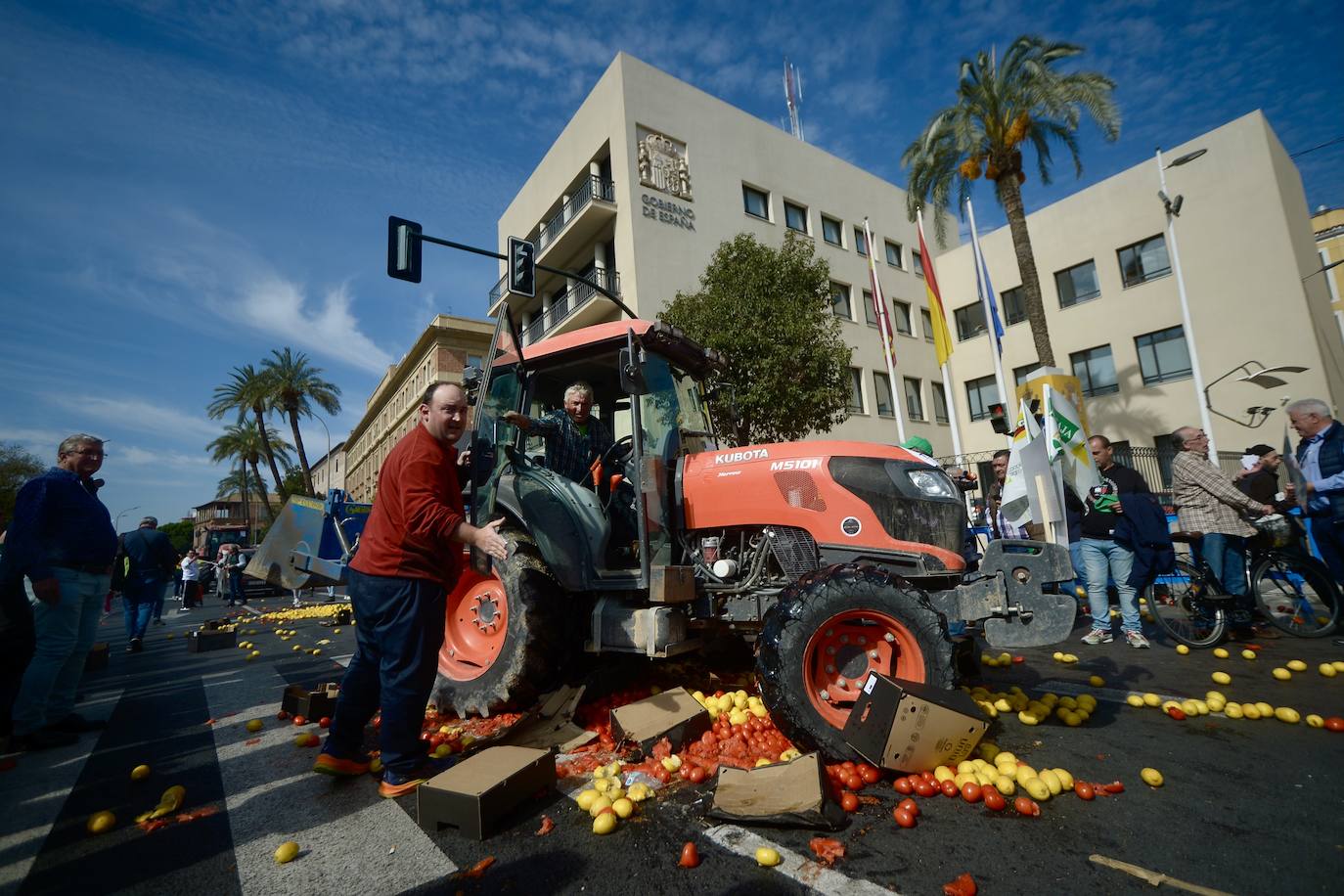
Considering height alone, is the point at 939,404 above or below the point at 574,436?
above

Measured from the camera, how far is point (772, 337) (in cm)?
1432

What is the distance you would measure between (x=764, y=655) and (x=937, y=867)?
1171mm

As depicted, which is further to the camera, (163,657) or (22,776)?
(163,657)

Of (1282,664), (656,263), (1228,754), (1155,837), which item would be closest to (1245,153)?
(656,263)

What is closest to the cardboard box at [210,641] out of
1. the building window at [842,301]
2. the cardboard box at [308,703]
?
the cardboard box at [308,703]

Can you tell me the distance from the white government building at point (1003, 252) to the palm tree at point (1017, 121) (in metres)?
6.32

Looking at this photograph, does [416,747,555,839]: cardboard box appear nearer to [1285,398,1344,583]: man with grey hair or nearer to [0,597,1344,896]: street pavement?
[0,597,1344,896]: street pavement

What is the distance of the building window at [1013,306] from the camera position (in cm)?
2448

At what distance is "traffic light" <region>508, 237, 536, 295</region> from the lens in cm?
509

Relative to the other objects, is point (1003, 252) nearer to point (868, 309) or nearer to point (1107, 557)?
point (868, 309)

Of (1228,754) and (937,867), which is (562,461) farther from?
(1228,754)

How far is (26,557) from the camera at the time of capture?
4020mm

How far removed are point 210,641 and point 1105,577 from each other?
11.0 meters

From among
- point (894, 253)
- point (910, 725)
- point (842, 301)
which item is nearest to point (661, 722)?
point (910, 725)
